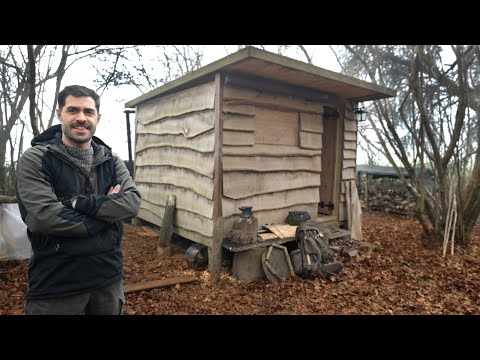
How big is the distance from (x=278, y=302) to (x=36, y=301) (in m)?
2.70

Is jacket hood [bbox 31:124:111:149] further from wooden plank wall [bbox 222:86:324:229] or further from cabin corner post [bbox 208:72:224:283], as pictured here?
wooden plank wall [bbox 222:86:324:229]

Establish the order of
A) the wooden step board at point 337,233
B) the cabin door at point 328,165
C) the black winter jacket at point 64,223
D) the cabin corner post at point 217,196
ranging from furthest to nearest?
1. the cabin door at point 328,165
2. the wooden step board at point 337,233
3. the cabin corner post at point 217,196
4. the black winter jacket at point 64,223

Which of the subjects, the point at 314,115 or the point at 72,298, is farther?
the point at 314,115

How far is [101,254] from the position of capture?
6.64ft

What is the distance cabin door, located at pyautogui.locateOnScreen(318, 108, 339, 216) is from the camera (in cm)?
652

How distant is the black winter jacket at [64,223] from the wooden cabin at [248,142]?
2.51 m

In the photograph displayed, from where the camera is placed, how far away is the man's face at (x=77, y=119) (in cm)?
207

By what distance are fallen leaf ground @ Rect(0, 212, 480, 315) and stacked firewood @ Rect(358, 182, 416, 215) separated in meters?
4.55

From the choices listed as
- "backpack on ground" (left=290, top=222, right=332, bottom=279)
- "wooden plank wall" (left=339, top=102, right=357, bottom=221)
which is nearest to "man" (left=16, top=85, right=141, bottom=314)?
"backpack on ground" (left=290, top=222, right=332, bottom=279)

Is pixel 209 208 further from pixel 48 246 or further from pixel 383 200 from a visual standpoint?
pixel 383 200

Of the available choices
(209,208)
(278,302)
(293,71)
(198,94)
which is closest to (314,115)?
(293,71)

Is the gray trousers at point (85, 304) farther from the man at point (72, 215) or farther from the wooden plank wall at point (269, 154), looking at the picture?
the wooden plank wall at point (269, 154)

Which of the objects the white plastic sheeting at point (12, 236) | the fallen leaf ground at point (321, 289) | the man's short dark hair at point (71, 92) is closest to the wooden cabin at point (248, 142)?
the fallen leaf ground at point (321, 289)
